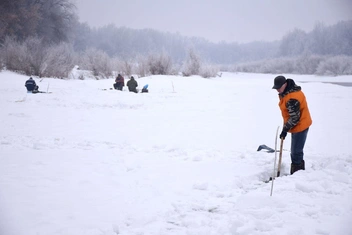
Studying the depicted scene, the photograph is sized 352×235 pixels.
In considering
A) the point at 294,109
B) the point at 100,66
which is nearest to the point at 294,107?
the point at 294,109

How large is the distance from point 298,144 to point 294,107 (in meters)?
0.72

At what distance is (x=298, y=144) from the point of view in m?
4.88

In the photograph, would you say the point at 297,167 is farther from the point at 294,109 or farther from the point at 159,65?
the point at 159,65

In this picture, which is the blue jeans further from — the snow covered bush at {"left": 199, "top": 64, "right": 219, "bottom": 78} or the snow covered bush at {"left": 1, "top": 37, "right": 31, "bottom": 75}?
the snow covered bush at {"left": 199, "top": 64, "right": 219, "bottom": 78}

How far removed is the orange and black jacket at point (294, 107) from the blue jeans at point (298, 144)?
10cm

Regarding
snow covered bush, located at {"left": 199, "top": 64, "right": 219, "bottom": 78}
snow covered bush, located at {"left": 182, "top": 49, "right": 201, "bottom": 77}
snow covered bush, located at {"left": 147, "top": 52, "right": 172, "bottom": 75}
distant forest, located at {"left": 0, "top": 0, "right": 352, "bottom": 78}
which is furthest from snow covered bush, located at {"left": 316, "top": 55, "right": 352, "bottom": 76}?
snow covered bush, located at {"left": 147, "top": 52, "right": 172, "bottom": 75}

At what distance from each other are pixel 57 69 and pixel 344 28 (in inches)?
3130

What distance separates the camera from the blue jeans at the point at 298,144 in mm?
4812

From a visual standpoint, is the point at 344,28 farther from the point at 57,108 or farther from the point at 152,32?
the point at 57,108

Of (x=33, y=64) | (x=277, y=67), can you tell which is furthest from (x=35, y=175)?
(x=277, y=67)

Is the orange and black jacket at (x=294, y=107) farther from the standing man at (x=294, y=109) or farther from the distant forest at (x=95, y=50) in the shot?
the distant forest at (x=95, y=50)

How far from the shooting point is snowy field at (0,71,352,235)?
3426 millimetres

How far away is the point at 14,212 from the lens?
3590mm

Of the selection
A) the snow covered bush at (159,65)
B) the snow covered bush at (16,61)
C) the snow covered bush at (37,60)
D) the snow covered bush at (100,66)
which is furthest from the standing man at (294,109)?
the snow covered bush at (100,66)
